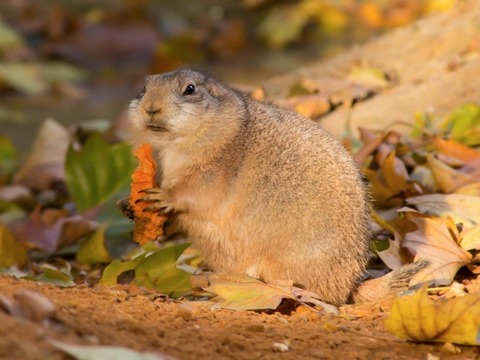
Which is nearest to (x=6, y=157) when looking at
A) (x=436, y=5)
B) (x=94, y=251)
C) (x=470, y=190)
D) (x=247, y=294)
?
(x=94, y=251)

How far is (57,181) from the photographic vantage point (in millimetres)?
6316

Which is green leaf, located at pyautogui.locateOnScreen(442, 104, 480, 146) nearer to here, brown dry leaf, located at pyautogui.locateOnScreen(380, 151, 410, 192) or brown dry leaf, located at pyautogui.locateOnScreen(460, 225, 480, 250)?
brown dry leaf, located at pyautogui.locateOnScreen(380, 151, 410, 192)

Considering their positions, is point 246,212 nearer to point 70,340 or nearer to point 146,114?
point 146,114

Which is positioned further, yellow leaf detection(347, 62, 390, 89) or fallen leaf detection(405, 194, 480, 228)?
yellow leaf detection(347, 62, 390, 89)

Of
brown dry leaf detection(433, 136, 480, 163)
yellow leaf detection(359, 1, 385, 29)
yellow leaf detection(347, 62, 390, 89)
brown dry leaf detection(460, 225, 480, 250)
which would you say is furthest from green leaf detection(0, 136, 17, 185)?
yellow leaf detection(359, 1, 385, 29)

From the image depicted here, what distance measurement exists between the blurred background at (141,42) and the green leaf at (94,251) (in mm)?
4076

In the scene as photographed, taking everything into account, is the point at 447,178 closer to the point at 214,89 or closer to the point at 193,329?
the point at 214,89

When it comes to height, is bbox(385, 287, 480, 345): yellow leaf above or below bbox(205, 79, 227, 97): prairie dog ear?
below

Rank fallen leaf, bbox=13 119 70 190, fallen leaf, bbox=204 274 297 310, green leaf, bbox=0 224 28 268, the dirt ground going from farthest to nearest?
fallen leaf, bbox=13 119 70 190, green leaf, bbox=0 224 28 268, fallen leaf, bbox=204 274 297 310, the dirt ground

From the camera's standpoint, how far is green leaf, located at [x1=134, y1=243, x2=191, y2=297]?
3.93 metres

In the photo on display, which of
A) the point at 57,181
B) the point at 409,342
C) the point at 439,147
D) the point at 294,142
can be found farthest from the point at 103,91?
the point at 409,342

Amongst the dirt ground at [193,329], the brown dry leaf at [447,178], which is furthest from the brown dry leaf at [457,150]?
the dirt ground at [193,329]

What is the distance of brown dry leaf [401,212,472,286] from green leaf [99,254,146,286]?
3.59 ft

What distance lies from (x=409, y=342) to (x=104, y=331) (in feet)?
3.56
